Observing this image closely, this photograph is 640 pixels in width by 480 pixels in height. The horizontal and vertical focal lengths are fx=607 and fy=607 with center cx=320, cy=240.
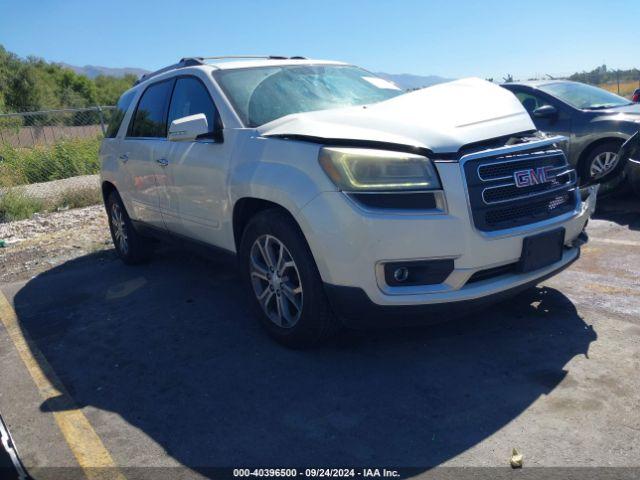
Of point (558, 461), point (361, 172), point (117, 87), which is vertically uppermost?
point (117, 87)

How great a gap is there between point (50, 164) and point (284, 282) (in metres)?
12.1

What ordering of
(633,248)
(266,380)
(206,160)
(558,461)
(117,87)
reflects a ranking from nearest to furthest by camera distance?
(558,461), (266,380), (206,160), (633,248), (117,87)

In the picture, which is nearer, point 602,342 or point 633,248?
point 602,342

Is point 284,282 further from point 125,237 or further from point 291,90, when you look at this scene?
point 125,237

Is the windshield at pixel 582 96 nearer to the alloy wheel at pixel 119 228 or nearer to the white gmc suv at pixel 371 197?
the white gmc suv at pixel 371 197

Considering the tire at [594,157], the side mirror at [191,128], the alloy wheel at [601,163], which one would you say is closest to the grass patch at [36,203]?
the side mirror at [191,128]

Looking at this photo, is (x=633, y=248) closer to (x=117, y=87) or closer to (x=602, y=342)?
(x=602, y=342)

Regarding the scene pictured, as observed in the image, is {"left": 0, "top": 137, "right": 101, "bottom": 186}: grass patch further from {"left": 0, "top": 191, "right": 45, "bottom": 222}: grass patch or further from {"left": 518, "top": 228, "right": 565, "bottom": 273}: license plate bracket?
{"left": 518, "top": 228, "right": 565, "bottom": 273}: license plate bracket

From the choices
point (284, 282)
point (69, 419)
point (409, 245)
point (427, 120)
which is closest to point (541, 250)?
point (409, 245)

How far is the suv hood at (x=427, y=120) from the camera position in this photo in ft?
11.1

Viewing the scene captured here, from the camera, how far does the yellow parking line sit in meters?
2.95

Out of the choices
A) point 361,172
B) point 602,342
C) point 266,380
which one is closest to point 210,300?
point 266,380

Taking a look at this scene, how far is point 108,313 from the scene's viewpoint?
16.9ft

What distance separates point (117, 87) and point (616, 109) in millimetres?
62783
